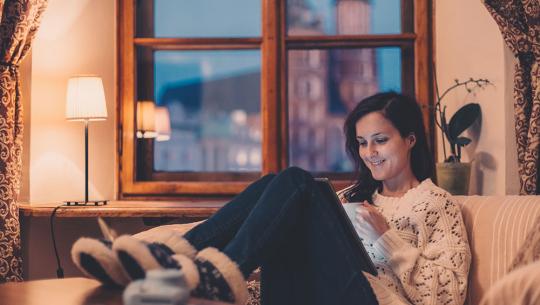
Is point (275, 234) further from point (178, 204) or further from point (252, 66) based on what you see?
point (252, 66)

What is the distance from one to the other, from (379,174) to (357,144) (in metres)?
0.16

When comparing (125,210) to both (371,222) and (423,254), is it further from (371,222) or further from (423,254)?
(423,254)

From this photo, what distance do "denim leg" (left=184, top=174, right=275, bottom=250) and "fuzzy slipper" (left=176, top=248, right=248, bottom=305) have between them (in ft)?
0.68

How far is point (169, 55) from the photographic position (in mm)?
3584

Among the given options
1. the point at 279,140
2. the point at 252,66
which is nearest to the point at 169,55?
the point at 252,66

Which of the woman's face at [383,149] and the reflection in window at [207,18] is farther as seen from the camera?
the reflection in window at [207,18]

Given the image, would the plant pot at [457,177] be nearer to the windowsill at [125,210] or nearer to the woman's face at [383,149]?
the woman's face at [383,149]

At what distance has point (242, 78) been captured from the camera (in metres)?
3.54

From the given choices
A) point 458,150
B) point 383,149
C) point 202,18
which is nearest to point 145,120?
point 202,18

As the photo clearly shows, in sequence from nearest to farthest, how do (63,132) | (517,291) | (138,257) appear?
(517,291)
(138,257)
(63,132)

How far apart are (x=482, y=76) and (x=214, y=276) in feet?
6.13

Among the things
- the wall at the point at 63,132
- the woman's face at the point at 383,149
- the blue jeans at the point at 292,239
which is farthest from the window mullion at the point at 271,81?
the blue jeans at the point at 292,239

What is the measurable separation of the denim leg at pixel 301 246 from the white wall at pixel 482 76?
114 cm

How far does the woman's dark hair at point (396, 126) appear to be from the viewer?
2268 millimetres
